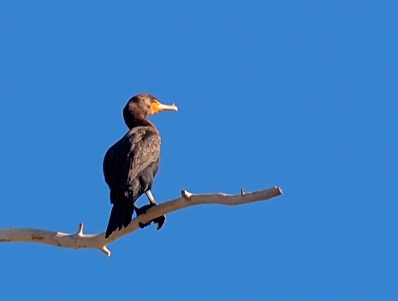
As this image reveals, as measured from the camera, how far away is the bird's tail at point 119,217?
7993mm

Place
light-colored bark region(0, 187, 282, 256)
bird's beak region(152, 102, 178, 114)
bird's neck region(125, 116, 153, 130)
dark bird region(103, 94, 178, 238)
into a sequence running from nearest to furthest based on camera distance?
1. light-colored bark region(0, 187, 282, 256)
2. dark bird region(103, 94, 178, 238)
3. bird's neck region(125, 116, 153, 130)
4. bird's beak region(152, 102, 178, 114)

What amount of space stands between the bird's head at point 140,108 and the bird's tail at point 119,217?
1.98m

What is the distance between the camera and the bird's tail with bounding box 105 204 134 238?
799 centimetres

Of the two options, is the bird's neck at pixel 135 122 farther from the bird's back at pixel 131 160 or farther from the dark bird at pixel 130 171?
the bird's back at pixel 131 160

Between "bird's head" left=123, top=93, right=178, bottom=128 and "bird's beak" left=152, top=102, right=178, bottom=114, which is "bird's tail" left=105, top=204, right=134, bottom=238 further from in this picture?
"bird's beak" left=152, top=102, right=178, bottom=114

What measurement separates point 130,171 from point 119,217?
625 millimetres

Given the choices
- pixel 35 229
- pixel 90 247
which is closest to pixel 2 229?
pixel 35 229

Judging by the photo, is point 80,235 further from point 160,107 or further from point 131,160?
point 160,107

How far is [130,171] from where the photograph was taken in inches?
340

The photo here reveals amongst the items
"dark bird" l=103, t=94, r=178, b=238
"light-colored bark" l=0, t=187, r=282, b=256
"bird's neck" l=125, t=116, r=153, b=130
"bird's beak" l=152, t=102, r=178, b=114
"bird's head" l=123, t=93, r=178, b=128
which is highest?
"bird's beak" l=152, t=102, r=178, b=114

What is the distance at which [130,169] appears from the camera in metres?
8.66

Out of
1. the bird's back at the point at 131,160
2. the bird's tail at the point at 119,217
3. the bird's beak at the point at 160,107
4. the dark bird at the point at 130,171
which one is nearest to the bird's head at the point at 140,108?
the bird's beak at the point at 160,107

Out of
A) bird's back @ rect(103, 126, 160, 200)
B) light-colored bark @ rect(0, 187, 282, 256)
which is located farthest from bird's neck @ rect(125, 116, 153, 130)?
light-colored bark @ rect(0, 187, 282, 256)

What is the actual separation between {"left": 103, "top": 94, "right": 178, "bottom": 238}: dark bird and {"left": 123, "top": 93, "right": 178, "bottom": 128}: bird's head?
0.37 metres
